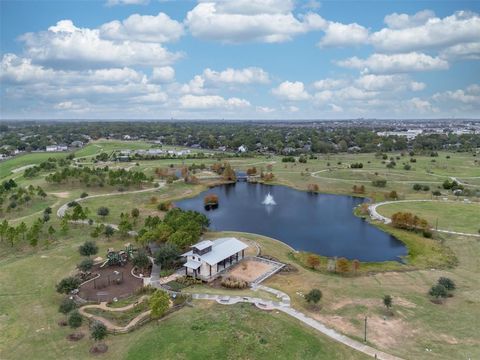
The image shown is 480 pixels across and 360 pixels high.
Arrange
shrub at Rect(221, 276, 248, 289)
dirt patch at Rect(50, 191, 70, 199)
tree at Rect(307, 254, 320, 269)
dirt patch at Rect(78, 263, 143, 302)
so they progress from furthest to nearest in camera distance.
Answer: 1. dirt patch at Rect(50, 191, 70, 199)
2. tree at Rect(307, 254, 320, 269)
3. shrub at Rect(221, 276, 248, 289)
4. dirt patch at Rect(78, 263, 143, 302)

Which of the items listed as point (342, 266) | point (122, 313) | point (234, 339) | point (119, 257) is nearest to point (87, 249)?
point (119, 257)

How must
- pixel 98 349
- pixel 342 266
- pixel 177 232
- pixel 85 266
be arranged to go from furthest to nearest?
pixel 177 232 < pixel 342 266 < pixel 85 266 < pixel 98 349

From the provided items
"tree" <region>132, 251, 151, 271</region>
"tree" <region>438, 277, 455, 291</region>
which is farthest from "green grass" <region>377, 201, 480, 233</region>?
"tree" <region>132, 251, 151, 271</region>

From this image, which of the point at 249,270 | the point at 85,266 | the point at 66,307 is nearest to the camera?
the point at 66,307

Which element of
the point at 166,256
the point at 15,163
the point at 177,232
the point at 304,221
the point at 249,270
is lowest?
the point at 304,221

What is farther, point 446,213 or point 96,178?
point 96,178

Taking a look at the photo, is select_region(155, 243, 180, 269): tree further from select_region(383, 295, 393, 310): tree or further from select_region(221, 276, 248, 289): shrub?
select_region(383, 295, 393, 310): tree

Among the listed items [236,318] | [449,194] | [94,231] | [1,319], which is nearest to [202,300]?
[236,318]

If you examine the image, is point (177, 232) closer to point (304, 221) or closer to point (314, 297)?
point (314, 297)
